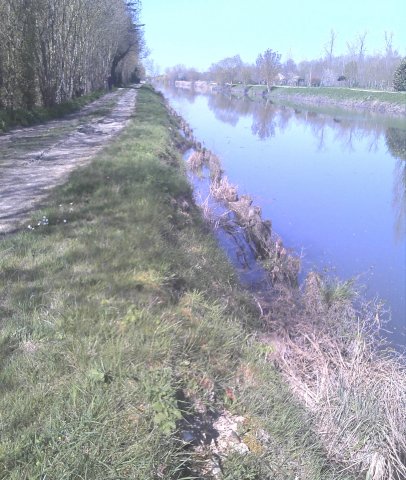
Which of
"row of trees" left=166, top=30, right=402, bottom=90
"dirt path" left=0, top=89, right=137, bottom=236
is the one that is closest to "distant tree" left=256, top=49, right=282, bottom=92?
"row of trees" left=166, top=30, right=402, bottom=90


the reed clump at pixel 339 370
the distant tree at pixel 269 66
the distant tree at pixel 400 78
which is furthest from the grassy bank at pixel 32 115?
the distant tree at pixel 269 66

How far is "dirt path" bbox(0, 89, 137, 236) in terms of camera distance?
263 inches

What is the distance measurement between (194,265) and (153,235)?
0.64 m

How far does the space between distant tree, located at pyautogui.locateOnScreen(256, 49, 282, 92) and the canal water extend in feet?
221

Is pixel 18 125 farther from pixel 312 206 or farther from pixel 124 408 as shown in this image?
pixel 124 408

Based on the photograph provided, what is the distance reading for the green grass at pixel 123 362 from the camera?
7.73 feet

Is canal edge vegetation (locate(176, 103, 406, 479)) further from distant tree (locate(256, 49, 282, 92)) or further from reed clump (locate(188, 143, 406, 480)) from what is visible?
distant tree (locate(256, 49, 282, 92))

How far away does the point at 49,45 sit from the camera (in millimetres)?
20938

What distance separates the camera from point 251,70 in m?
109

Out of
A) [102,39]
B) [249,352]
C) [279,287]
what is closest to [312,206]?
[279,287]

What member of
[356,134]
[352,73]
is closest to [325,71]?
[352,73]

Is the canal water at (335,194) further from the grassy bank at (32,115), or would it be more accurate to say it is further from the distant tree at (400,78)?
the distant tree at (400,78)

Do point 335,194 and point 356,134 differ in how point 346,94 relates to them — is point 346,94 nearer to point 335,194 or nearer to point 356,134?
point 356,134

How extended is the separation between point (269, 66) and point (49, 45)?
80125 millimetres
